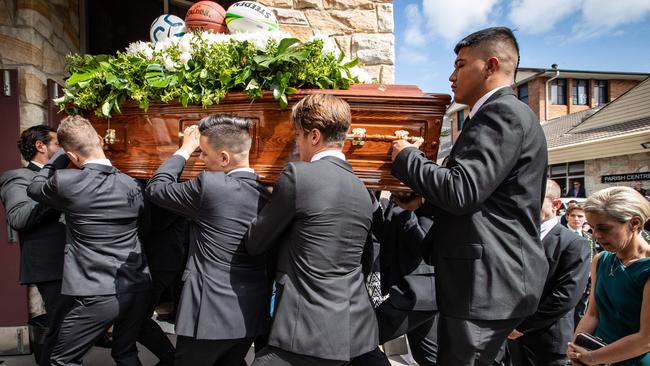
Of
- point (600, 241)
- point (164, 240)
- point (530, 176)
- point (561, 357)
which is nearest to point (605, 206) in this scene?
point (600, 241)

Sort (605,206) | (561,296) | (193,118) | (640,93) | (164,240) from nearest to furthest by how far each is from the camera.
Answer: (605,206)
(193,118)
(561,296)
(164,240)
(640,93)

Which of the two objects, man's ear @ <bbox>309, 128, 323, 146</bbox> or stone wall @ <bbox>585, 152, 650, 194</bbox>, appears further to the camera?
stone wall @ <bbox>585, 152, 650, 194</bbox>

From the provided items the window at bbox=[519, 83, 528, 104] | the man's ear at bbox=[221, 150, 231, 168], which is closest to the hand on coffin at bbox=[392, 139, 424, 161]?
the man's ear at bbox=[221, 150, 231, 168]

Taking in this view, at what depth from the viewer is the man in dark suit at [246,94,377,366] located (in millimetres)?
1706

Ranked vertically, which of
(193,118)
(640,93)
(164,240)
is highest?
(640,93)

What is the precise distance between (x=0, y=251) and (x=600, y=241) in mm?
4693

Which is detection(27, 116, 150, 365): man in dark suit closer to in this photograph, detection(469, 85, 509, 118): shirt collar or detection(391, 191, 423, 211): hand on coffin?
detection(391, 191, 423, 211): hand on coffin

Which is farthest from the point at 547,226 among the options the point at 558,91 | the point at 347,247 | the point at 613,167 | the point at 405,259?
the point at 558,91

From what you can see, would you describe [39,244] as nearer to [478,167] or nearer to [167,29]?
[167,29]

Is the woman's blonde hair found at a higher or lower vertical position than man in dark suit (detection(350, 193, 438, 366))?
higher

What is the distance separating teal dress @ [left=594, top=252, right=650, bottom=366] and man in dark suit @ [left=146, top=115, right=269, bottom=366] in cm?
171

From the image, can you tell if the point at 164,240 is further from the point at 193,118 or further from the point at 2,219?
the point at 2,219

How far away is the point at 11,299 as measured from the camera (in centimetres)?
379

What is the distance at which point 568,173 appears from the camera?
16.7m
